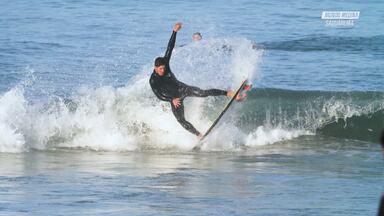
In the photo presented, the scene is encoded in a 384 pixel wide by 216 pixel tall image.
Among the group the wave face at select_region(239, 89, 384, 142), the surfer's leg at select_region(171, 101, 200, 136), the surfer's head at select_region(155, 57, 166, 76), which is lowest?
the wave face at select_region(239, 89, 384, 142)

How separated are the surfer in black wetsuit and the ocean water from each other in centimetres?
78

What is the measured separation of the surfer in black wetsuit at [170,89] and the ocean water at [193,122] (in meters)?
0.78

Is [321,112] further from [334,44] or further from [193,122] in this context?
[334,44]

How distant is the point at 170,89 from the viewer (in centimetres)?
1507

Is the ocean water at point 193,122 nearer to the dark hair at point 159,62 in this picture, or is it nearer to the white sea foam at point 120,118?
the white sea foam at point 120,118

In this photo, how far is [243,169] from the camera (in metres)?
13.9

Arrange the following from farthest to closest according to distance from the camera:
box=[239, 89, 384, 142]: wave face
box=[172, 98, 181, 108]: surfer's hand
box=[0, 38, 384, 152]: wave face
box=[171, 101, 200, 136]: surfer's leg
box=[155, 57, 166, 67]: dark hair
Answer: box=[239, 89, 384, 142]: wave face
box=[0, 38, 384, 152]: wave face
box=[171, 101, 200, 136]: surfer's leg
box=[172, 98, 181, 108]: surfer's hand
box=[155, 57, 166, 67]: dark hair

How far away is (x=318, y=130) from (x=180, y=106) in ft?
11.9

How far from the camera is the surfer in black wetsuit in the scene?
14.8 meters

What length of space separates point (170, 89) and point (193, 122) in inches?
88.8

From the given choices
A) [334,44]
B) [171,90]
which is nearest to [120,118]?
[171,90]

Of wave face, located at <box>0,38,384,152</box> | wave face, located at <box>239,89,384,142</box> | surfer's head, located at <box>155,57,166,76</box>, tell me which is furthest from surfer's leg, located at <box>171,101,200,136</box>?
wave face, located at <box>239,89,384,142</box>

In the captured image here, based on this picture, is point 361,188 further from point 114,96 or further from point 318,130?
point 114,96

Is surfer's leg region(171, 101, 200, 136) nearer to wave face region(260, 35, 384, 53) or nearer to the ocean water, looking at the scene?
the ocean water
